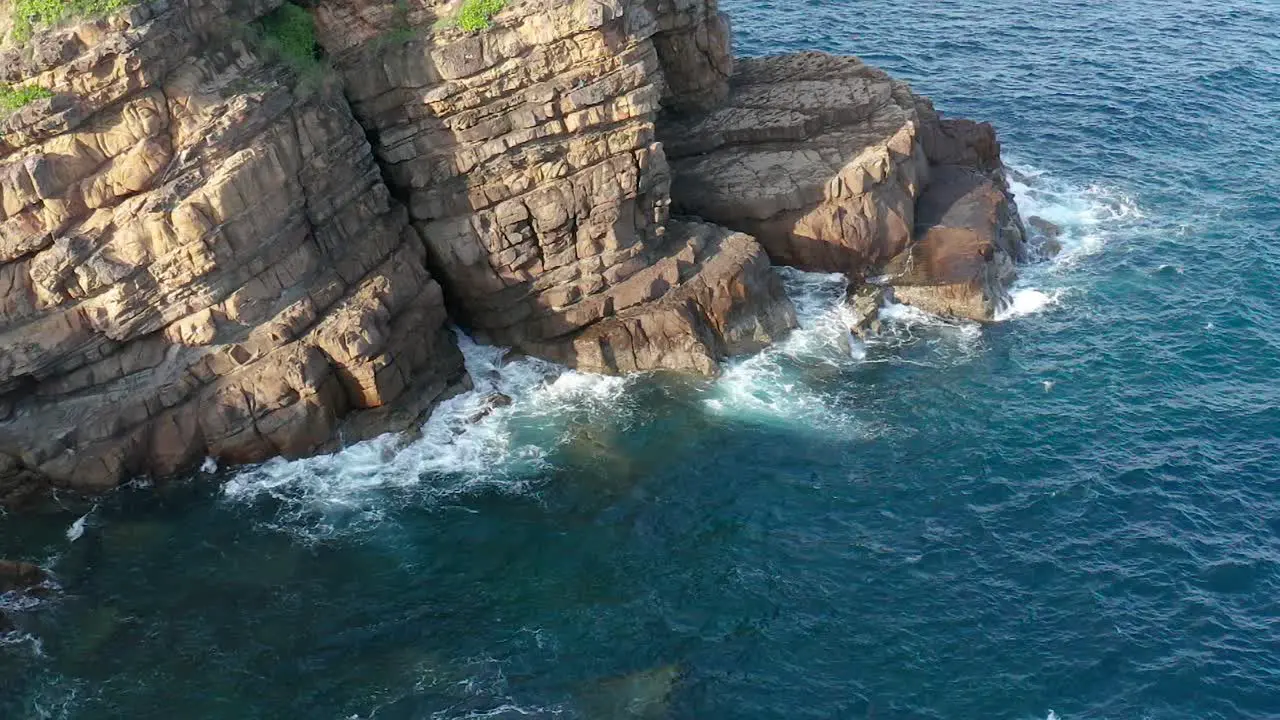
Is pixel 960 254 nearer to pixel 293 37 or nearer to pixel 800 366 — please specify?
pixel 800 366

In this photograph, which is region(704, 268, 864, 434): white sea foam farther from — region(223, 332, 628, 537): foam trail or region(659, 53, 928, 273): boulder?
region(223, 332, 628, 537): foam trail

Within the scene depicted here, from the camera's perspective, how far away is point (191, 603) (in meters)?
48.9

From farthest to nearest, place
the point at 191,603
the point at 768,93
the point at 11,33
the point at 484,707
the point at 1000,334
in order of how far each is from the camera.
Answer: the point at 768,93
the point at 1000,334
the point at 11,33
the point at 191,603
the point at 484,707

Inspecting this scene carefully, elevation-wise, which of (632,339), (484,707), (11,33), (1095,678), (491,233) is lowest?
(1095,678)

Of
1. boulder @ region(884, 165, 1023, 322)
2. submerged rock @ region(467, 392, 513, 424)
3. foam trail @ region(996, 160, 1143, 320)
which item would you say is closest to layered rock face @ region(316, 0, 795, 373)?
submerged rock @ region(467, 392, 513, 424)

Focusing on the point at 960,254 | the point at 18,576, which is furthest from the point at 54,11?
the point at 960,254

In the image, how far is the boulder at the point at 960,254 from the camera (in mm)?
66062

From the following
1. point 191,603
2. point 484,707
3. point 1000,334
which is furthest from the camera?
point 1000,334

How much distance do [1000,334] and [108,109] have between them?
46.7 meters

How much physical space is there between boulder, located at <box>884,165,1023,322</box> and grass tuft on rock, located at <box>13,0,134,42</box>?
42.9 metres

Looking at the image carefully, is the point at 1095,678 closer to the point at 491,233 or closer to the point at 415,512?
the point at 415,512

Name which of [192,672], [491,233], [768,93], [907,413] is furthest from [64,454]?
[768,93]

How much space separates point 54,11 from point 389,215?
17.8 m

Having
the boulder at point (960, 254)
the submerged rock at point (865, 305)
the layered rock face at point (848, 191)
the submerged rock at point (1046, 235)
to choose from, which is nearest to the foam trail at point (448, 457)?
the submerged rock at point (865, 305)
